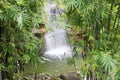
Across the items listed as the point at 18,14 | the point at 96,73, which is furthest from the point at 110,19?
the point at 18,14

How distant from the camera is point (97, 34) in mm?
2619

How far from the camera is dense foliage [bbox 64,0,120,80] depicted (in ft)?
7.67

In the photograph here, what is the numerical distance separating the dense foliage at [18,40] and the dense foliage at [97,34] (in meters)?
0.44

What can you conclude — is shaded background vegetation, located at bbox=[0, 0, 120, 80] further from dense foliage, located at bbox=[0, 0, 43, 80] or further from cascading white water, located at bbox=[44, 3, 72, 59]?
cascading white water, located at bbox=[44, 3, 72, 59]

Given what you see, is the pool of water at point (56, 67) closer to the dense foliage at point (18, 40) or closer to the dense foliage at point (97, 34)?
the dense foliage at point (18, 40)

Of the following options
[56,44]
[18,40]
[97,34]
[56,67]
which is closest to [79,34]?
[97,34]

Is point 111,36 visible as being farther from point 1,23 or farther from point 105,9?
point 1,23

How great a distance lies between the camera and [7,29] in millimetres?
2895

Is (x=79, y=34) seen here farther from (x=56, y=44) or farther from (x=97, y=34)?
(x=56, y=44)

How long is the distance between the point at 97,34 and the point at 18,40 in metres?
0.98

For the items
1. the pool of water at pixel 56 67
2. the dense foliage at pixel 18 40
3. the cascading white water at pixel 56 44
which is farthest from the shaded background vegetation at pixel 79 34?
the cascading white water at pixel 56 44

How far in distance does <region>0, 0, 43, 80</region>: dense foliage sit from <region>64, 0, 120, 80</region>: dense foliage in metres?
0.44

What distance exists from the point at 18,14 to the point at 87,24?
720mm

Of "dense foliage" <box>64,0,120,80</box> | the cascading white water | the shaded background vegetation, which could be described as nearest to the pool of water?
the cascading white water
